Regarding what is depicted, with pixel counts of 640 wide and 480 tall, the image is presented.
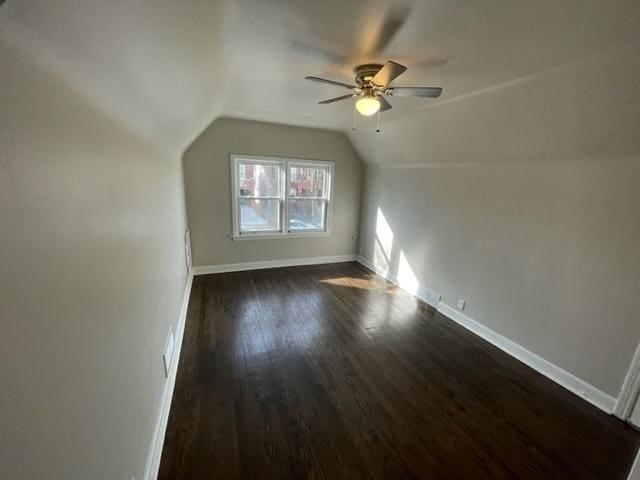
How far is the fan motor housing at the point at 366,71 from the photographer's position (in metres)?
1.97

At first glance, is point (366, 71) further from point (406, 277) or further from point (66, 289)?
point (406, 277)

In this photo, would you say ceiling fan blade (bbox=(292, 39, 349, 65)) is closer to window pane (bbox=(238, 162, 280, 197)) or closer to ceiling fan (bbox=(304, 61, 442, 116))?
ceiling fan (bbox=(304, 61, 442, 116))

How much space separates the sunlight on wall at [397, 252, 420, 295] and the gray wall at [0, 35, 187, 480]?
3.46 metres

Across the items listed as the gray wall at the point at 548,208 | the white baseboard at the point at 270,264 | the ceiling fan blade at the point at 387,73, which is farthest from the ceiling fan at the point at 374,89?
the white baseboard at the point at 270,264

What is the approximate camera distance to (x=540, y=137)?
2.18 m

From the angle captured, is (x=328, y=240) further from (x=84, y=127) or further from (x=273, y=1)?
(x=84, y=127)

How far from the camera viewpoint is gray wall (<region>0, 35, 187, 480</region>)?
532 mm

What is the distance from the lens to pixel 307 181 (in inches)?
188

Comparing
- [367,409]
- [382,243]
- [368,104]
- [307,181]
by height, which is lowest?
[367,409]

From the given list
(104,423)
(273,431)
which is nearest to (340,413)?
(273,431)

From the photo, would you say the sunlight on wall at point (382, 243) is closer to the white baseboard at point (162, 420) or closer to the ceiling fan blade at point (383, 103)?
the ceiling fan blade at point (383, 103)

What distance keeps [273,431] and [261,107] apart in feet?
10.7

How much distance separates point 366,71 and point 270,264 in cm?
347

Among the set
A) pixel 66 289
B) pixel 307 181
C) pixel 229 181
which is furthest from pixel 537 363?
pixel 229 181
